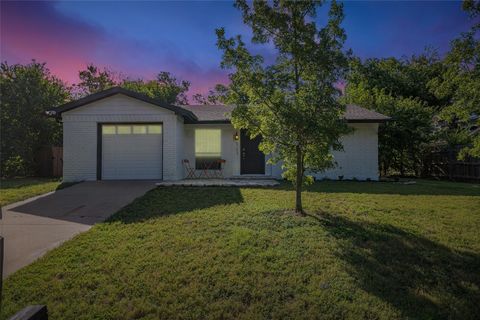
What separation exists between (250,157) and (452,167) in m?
10.3

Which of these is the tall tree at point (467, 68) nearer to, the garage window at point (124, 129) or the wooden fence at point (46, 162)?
the garage window at point (124, 129)

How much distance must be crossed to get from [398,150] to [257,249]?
1351cm

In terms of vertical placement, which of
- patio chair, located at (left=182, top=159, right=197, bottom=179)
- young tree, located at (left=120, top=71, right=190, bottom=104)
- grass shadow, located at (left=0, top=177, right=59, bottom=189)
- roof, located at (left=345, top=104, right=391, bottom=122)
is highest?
young tree, located at (left=120, top=71, right=190, bottom=104)

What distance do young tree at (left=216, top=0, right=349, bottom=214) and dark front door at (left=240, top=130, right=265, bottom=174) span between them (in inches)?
258

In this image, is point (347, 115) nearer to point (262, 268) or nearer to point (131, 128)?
point (131, 128)

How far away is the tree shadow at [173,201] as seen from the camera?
5.93m

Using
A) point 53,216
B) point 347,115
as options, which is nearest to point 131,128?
point 53,216

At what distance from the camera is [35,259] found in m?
3.80

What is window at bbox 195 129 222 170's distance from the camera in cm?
1262

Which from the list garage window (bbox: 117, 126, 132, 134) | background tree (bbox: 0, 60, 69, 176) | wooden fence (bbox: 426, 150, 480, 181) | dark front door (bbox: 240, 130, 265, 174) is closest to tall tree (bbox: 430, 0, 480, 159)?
dark front door (bbox: 240, 130, 265, 174)

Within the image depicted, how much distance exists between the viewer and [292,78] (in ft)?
19.0

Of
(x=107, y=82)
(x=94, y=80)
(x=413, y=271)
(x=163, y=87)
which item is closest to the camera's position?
(x=413, y=271)

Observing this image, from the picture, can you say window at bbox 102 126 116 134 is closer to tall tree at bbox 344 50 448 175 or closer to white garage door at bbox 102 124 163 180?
white garage door at bbox 102 124 163 180

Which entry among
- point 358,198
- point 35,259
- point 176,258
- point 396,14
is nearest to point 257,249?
point 176,258
